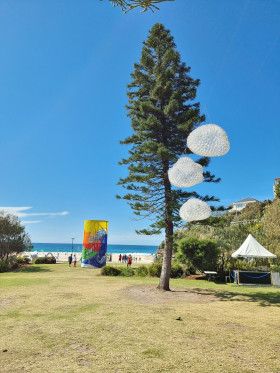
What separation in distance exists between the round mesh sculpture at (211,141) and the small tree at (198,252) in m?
12.6

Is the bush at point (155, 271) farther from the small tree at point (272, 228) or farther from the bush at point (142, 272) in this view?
the small tree at point (272, 228)

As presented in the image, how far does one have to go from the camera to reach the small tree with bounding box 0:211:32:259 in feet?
84.0

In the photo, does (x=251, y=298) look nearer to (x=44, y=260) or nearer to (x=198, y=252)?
(x=198, y=252)

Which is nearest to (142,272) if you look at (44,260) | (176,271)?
(176,271)

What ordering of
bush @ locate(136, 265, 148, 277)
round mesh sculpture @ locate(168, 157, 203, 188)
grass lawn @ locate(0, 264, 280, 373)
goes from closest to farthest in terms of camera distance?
grass lawn @ locate(0, 264, 280, 373), round mesh sculpture @ locate(168, 157, 203, 188), bush @ locate(136, 265, 148, 277)

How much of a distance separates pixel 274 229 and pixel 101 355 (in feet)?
79.9

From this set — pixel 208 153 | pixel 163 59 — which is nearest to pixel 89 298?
pixel 208 153

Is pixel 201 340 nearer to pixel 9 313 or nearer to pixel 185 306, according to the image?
pixel 185 306

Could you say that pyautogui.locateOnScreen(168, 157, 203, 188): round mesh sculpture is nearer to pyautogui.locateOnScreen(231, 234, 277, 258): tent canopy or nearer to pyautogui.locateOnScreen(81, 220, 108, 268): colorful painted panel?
pyautogui.locateOnScreen(231, 234, 277, 258): tent canopy

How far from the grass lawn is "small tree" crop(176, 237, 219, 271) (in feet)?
22.8

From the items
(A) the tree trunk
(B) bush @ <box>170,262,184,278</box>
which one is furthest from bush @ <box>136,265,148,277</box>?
(A) the tree trunk

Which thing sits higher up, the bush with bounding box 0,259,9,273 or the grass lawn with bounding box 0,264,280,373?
the grass lawn with bounding box 0,264,280,373

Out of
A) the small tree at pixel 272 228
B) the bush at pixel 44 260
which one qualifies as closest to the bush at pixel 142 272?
the small tree at pixel 272 228

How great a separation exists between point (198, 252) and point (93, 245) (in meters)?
10.8
